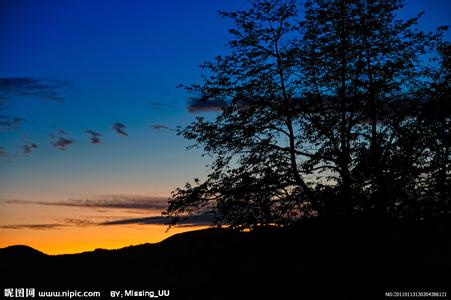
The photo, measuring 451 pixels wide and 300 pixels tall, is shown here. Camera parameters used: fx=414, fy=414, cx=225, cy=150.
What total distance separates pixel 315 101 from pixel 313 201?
13.2 ft

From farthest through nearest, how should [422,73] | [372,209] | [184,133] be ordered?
[184,133]
[422,73]
[372,209]

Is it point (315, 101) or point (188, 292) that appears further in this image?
point (188, 292)

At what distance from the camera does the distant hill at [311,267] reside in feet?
50.2

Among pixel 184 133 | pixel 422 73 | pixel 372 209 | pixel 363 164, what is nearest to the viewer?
pixel 363 164

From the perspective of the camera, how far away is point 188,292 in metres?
18.1

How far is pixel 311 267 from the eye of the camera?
57.5 feet

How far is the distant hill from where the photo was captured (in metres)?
15.3

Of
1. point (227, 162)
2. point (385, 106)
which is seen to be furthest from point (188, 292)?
point (385, 106)

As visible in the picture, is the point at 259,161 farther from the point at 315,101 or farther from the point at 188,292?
the point at 188,292

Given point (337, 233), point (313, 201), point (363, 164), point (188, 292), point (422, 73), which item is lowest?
point (188, 292)

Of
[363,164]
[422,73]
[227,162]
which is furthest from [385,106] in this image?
[227,162]

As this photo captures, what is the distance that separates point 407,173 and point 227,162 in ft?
22.4

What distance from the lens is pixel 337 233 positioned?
1712 centimetres

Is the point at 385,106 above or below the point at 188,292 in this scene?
above
